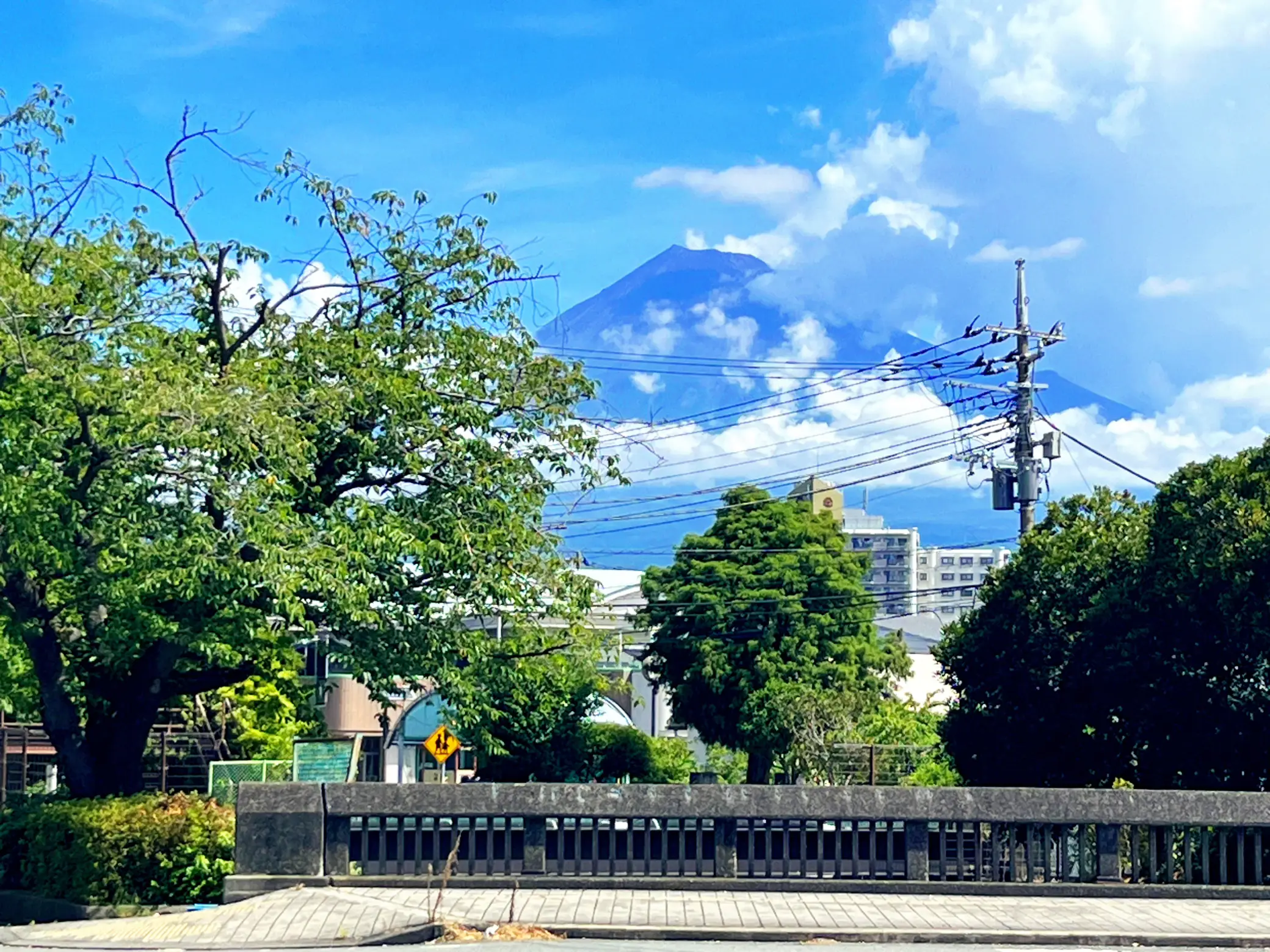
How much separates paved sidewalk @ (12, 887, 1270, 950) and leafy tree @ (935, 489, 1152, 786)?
10122mm

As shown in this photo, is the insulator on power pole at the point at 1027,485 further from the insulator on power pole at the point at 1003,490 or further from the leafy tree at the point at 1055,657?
the leafy tree at the point at 1055,657

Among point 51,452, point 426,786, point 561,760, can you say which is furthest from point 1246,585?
point 561,760

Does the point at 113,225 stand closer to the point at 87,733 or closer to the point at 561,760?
the point at 87,733

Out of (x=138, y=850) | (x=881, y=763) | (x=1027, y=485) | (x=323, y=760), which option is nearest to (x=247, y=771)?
(x=323, y=760)

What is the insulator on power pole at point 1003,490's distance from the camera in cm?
3584

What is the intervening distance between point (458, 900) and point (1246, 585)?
1215 centimetres

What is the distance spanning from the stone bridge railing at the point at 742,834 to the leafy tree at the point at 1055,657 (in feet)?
29.4

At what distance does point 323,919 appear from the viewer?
1288 cm

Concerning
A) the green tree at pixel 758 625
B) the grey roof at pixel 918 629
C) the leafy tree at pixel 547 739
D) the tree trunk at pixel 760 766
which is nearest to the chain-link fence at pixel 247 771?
the leafy tree at pixel 547 739

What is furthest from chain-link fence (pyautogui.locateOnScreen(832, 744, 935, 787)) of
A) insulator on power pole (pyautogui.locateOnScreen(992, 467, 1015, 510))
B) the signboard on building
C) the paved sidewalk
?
the paved sidewalk

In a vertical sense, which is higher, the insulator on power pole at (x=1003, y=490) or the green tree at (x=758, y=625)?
the insulator on power pole at (x=1003, y=490)

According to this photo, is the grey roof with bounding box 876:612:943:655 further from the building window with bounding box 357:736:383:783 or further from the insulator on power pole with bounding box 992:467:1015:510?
the insulator on power pole with bounding box 992:467:1015:510

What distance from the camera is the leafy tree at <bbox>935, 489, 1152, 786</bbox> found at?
2427 cm

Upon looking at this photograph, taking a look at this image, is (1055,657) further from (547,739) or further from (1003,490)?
(547,739)
